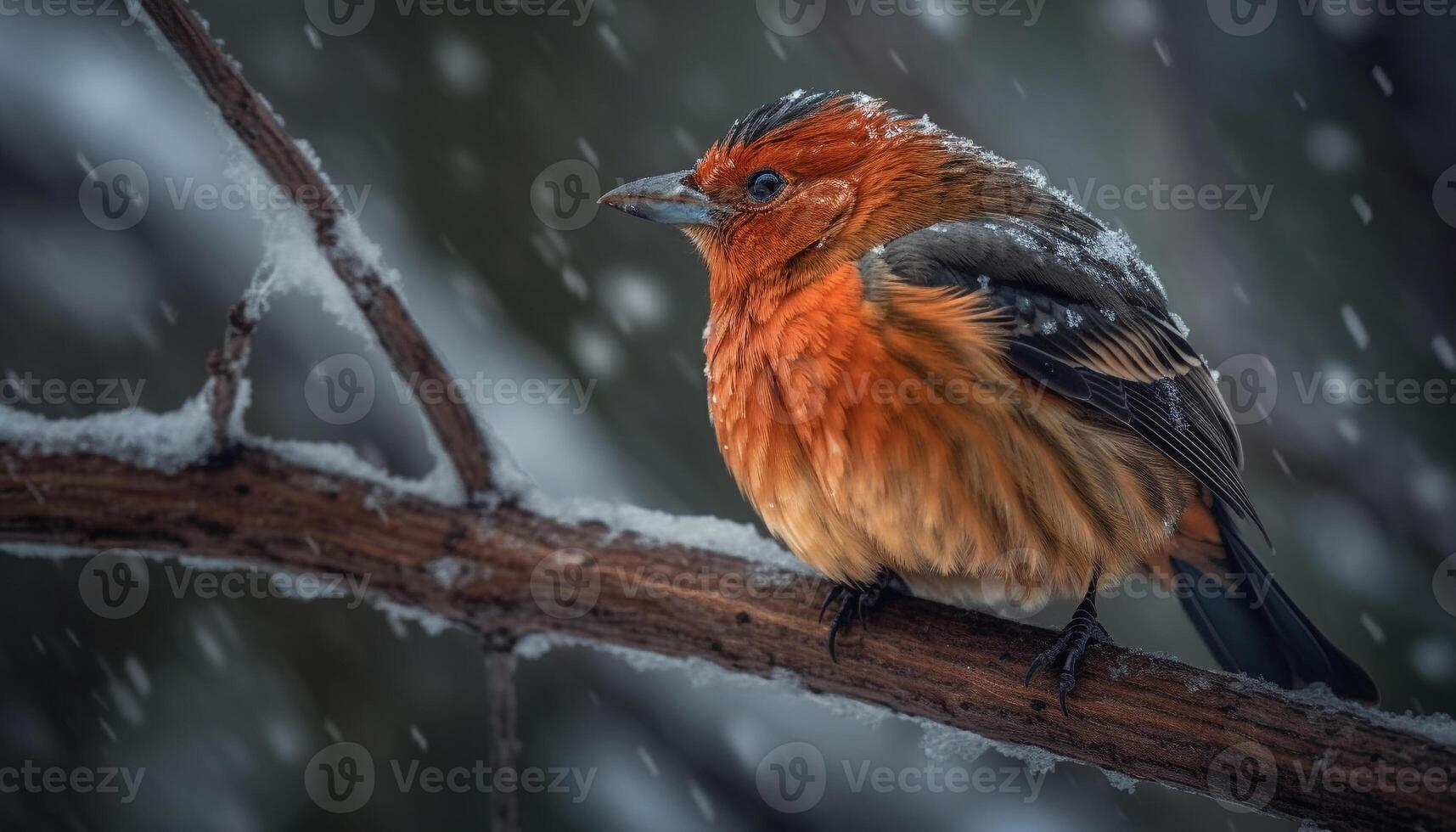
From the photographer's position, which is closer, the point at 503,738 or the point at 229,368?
the point at 229,368

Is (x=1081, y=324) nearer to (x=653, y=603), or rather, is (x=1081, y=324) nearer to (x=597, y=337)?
(x=653, y=603)

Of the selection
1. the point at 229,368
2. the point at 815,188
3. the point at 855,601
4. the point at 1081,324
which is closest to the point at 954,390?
the point at 1081,324

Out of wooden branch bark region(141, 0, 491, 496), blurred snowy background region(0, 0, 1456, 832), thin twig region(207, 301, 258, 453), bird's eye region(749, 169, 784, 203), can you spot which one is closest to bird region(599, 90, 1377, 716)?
bird's eye region(749, 169, 784, 203)

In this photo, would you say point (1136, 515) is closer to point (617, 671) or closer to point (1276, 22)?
point (617, 671)

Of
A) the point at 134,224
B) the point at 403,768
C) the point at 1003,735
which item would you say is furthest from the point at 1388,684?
the point at 134,224

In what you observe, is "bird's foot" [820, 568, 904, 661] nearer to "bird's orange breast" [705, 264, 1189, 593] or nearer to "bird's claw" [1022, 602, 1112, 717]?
"bird's orange breast" [705, 264, 1189, 593]

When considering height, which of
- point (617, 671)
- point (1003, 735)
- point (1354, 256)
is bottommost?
point (1003, 735)

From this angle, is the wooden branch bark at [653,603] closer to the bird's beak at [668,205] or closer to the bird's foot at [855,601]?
the bird's foot at [855,601]
